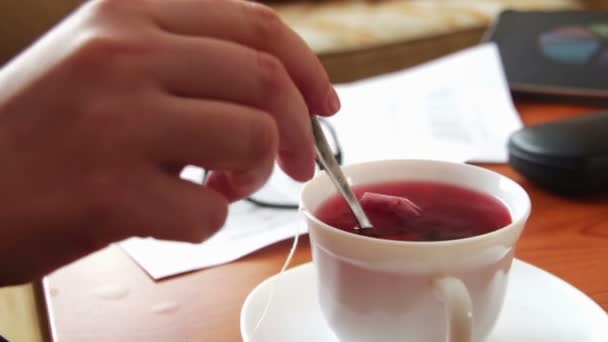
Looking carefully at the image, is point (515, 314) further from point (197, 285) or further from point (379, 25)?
point (379, 25)

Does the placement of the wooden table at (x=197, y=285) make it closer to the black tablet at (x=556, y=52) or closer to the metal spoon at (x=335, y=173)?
the metal spoon at (x=335, y=173)

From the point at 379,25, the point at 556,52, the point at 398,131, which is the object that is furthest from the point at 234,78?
the point at 379,25

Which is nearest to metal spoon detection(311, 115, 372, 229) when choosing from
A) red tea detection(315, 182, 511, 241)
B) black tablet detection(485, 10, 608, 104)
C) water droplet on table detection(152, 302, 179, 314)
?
red tea detection(315, 182, 511, 241)

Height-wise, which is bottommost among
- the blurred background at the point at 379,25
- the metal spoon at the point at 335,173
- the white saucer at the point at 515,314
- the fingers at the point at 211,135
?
the blurred background at the point at 379,25

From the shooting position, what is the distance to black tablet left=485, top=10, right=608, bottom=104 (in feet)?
2.60

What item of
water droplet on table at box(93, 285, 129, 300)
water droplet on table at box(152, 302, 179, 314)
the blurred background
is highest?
water droplet on table at box(93, 285, 129, 300)

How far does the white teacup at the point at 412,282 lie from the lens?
1.06 feet

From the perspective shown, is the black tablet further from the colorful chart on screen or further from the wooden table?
the wooden table

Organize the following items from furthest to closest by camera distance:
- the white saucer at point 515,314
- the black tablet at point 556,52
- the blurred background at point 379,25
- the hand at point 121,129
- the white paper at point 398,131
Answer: the blurred background at point 379,25, the black tablet at point 556,52, the white paper at point 398,131, the white saucer at point 515,314, the hand at point 121,129

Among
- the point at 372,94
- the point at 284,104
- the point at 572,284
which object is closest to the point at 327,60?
the point at 372,94

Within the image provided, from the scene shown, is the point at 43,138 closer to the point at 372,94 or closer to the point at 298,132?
the point at 298,132

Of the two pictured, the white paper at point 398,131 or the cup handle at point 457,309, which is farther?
the white paper at point 398,131

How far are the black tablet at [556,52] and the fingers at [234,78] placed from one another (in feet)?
1.81

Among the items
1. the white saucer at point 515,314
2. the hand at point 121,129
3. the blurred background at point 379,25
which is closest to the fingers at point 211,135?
the hand at point 121,129
